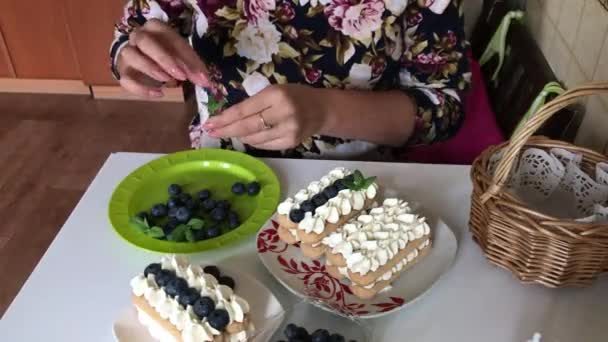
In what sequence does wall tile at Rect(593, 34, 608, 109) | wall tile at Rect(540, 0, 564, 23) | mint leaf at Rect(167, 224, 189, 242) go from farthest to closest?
1. wall tile at Rect(540, 0, 564, 23)
2. wall tile at Rect(593, 34, 608, 109)
3. mint leaf at Rect(167, 224, 189, 242)

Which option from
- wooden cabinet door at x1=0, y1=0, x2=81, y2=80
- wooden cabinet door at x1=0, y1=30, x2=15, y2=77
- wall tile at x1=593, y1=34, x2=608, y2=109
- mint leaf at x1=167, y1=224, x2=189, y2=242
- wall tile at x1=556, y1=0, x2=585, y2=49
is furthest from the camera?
wooden cabinet door at x1=0, y1=30, x2=15, y2=77

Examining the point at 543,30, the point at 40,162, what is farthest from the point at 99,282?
the point at 40,162

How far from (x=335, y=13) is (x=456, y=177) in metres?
0.37

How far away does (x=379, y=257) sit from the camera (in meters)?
0.80

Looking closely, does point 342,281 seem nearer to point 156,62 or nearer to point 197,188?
point 197,188

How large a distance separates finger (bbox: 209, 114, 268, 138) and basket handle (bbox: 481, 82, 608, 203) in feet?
1.08

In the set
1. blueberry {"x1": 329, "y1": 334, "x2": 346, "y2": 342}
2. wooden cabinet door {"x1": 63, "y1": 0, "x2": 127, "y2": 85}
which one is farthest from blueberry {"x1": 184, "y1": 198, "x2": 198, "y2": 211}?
wooden cabinet door {"x1": 63, "y1": 0, "x2": 127, "y2": 85}

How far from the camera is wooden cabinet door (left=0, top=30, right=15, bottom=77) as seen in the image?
2895 mm

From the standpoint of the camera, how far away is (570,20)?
123cm

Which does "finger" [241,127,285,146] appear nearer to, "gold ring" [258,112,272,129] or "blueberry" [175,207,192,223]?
"gold ring" [258,112,272,129]

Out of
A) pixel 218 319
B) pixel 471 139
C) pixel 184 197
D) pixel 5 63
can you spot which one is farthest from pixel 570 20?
pixel 5 63

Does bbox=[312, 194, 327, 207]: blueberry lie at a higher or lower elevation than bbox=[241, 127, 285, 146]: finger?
lower

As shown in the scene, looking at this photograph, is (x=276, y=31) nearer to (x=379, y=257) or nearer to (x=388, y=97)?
(x=388, y=97)

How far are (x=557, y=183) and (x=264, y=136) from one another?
0.42m
